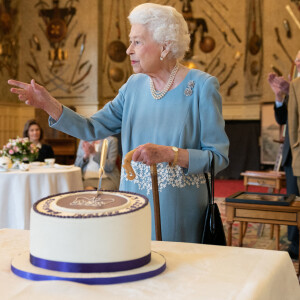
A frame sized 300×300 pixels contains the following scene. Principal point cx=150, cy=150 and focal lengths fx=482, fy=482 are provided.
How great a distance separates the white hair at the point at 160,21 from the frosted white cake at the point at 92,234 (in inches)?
42.2

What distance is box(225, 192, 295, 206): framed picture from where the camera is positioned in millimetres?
3829

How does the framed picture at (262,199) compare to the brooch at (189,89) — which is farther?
the framed picture at (262,199)

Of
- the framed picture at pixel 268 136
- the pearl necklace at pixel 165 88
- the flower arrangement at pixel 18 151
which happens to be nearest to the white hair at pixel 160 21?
the pearl necklace at pixel 165 88

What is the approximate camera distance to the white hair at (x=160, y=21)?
2.00 m

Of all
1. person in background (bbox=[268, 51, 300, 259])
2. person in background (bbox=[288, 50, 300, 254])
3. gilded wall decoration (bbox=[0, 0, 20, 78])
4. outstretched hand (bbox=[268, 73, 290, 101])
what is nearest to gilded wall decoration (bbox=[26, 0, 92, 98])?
gilded wall decoration (bbox=[0, 0, 20, 78])

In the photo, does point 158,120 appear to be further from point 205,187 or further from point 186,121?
point 205,187

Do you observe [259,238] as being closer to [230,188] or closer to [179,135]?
[179,135]

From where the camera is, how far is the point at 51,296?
961mm

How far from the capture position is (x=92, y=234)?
105 cm

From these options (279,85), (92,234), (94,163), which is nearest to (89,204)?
(92,234)

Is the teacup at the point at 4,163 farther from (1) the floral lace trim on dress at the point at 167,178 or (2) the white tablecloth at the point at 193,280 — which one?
(2) the white tablecloth at the point at 193,280

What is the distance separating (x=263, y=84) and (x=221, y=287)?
12.3 m

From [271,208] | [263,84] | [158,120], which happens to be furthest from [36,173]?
[263,84]

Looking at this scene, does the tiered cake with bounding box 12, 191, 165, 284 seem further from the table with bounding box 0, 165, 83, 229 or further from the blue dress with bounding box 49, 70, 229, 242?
the table with bounding box 0, 165, 83, 229
